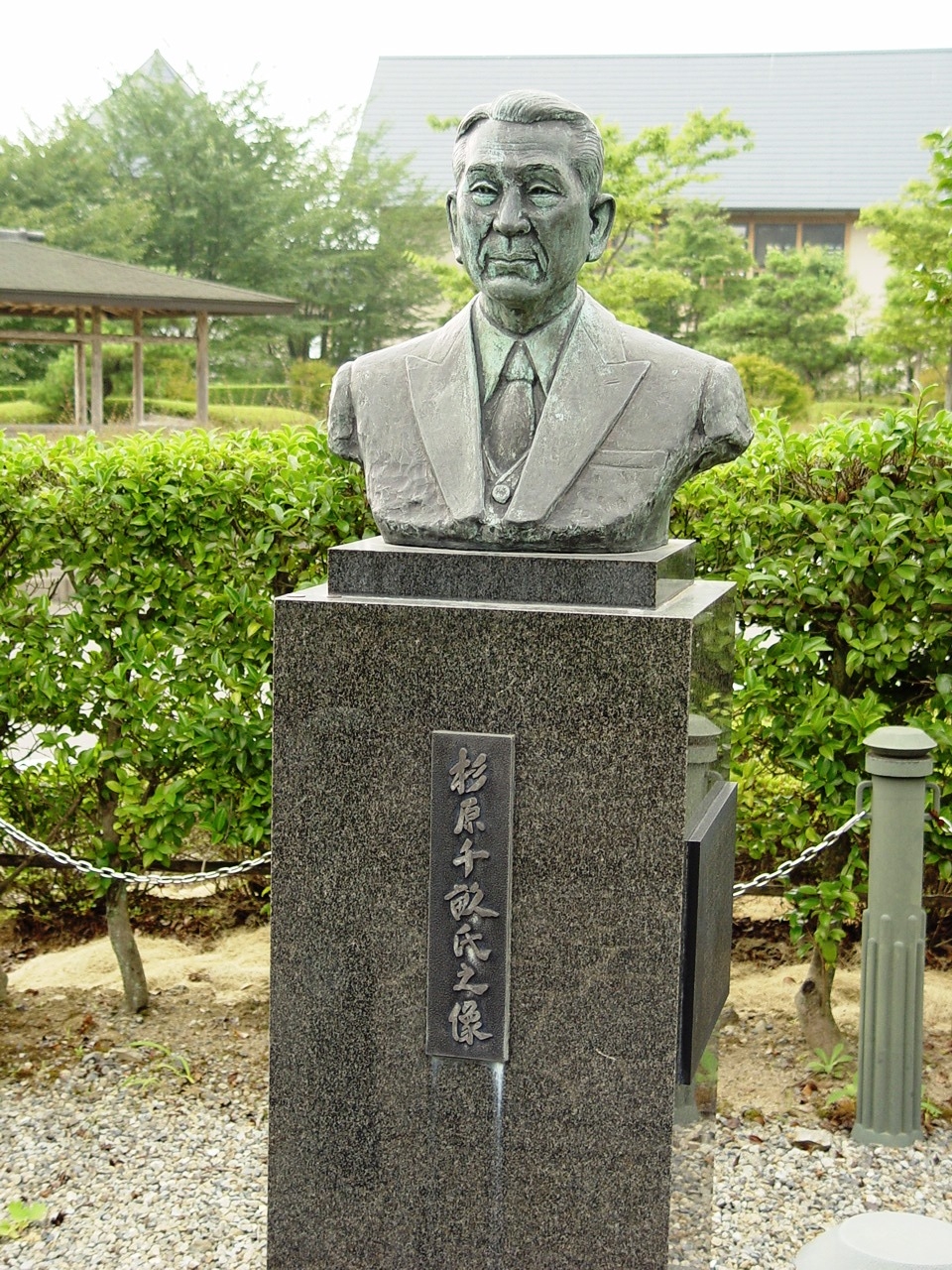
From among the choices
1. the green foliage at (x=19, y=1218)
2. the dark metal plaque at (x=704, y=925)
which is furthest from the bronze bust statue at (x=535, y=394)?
the green foliage at (x=19, y=1218)

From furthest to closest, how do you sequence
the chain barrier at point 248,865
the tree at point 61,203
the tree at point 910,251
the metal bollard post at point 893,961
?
1. the tree at point 61,203
2. the tree at point 910,251
3. the chain barrier at point 248,865
4. the metal bollard post at point 893,961

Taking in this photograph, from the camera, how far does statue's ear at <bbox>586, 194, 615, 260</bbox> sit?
115 inches

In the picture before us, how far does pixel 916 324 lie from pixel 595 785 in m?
21.1

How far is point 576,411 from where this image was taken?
2.91 m

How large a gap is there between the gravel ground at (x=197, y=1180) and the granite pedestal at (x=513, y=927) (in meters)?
0.58

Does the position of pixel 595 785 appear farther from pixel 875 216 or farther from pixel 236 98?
pixel 236 98

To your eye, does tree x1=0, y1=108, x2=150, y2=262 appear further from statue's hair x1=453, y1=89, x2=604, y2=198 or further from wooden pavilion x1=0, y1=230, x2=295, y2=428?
statue's hair x1=453, y1=89, x2=604, y2=198

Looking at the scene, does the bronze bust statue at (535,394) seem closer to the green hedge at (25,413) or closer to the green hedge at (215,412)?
the green hedge at (215,412)

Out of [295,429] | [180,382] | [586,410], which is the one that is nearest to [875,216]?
[180,382]

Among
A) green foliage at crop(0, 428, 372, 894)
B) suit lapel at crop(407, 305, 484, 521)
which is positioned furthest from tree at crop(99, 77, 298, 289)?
suit lapel at crop(407, 305, 484, 521)

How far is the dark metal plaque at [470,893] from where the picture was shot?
273 centimetres

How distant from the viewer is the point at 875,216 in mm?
21516

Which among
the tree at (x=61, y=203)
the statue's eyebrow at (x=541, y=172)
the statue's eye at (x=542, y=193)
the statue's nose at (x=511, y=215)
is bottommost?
the statue's nose at (x=511, y=215)

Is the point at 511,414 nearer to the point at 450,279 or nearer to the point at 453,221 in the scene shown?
the point at 453,221
